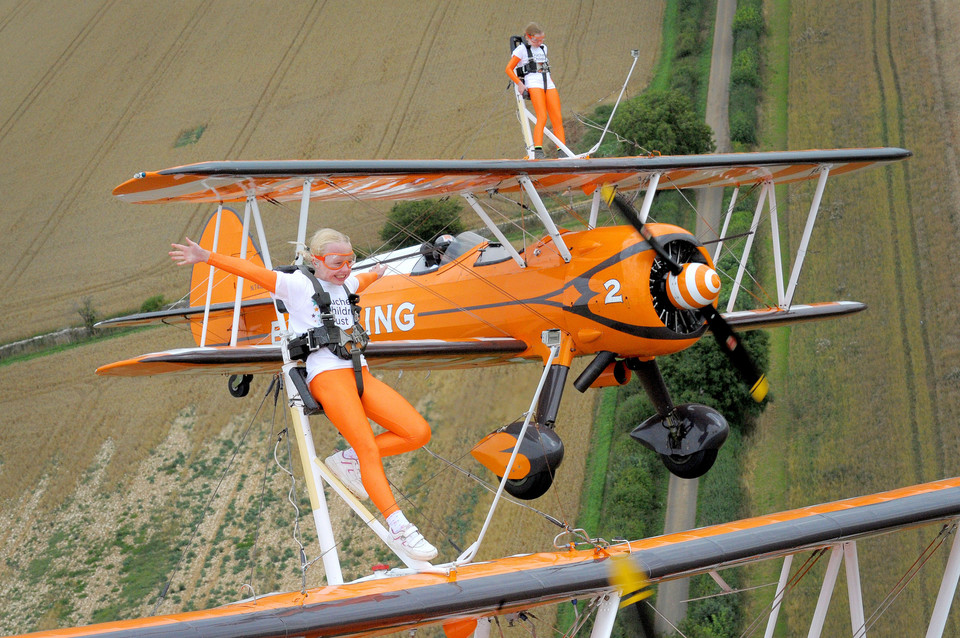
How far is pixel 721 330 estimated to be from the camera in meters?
11.2

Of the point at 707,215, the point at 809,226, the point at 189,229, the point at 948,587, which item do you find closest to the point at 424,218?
the point at 707,215

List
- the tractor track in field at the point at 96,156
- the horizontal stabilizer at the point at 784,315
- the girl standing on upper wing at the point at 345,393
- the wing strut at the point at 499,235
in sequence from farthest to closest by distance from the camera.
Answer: the tractor track in field at the point at 96,156 → the horizontal stabilizer at the point at 784,315 → the wing strut at the point at 499,235 → the girl standing on upper wing at the point at 345,393

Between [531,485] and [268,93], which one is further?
[268,93]

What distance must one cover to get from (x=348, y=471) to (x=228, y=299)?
27.1 feet

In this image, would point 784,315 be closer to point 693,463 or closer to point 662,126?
point 693,463

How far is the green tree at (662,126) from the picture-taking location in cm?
2606

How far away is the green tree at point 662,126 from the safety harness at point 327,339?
1809 centimetres

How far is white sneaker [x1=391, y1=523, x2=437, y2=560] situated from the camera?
769 centimetres

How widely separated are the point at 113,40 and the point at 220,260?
37.5 m

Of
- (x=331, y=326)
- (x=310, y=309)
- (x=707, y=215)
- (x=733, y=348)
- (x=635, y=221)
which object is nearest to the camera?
(x=331, y=326)

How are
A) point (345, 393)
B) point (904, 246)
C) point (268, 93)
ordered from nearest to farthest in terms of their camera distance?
1. point (345, 393)
2. point (904, 246)
3. point (268, 93)

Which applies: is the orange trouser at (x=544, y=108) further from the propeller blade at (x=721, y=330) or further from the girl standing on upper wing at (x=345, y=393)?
the girl standing on upper wing at (x=345, y=393)

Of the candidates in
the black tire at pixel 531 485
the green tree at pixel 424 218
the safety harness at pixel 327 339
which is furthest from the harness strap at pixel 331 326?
the green tree at pixel 424 218

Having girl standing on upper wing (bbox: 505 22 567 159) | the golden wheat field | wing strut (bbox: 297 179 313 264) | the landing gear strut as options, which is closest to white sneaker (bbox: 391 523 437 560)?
the golden wheat field
